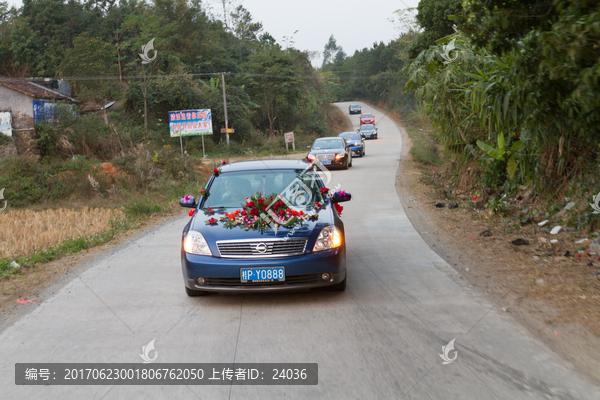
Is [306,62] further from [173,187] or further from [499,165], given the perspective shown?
[499,165]

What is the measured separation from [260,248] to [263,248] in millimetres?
32

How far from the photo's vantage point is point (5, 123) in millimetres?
28906

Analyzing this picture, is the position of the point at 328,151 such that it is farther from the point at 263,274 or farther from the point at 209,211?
the point at 263,274

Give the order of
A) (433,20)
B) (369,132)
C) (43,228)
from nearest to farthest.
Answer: (43,228), (433,20), (369,132)

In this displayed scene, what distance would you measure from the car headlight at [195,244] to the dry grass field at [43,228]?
4.63 m

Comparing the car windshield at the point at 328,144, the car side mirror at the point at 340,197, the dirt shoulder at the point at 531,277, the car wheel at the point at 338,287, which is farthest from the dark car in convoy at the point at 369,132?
the car wheel at the point at 338,287

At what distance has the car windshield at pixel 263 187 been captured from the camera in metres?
6.83

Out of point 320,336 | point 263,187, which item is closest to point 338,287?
point 320,336

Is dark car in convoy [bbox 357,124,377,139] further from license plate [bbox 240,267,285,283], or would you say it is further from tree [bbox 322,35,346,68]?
tree [bbox 322,35,346,68]

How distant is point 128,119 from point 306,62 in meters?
25.2

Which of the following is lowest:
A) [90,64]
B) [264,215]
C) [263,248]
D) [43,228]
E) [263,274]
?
[43,228]

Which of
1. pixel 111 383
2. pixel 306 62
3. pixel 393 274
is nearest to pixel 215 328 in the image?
pixel 111 383

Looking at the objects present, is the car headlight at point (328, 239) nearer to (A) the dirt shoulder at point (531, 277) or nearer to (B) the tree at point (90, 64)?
(A) the dirt shoulder at point (531, 277)

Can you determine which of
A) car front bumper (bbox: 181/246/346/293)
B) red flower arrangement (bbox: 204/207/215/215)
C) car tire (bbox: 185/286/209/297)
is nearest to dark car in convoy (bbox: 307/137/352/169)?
red flower arrangement (bbox: 204/207/215/215)
